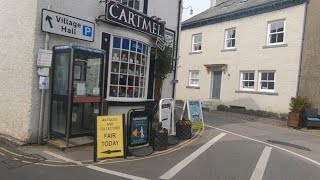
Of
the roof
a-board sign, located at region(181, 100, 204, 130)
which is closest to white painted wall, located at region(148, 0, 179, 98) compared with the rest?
a-board sign, located at region(181, 100, 204, 130)

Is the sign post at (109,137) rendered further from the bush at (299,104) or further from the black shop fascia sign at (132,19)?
the bush at (299,104)

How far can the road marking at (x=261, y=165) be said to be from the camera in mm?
7477

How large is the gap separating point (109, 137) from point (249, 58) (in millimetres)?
16486

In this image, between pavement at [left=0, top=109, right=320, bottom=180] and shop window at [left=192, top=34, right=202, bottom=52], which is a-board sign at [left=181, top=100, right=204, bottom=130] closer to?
pavement at [left=0, top=109, right=320, bottom=180]

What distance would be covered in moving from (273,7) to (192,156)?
1539cm

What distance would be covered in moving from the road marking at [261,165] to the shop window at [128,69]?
15.1 ft

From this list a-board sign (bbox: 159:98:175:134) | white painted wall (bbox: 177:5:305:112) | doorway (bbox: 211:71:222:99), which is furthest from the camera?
doorway (bbox: 211:71:222:99)

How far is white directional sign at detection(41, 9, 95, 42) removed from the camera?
897 cm

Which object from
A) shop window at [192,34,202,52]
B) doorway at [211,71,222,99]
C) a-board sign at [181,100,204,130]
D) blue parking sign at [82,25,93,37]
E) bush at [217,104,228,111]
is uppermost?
shop window at [192,34,202,52]

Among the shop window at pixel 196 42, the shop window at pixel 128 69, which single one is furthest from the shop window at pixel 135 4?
the shop window at pixel 196 42

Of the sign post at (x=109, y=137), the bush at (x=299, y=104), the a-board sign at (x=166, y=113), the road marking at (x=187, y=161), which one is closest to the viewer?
Result: the road marking at (x=187, y=161)

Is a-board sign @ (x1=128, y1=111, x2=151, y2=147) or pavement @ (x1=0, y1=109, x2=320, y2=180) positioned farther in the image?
a-board sign @ (x1=128, y1=111, x2=151, y2=147)

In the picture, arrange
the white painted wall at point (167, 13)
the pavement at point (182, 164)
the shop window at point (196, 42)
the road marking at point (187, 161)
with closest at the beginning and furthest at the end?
1. the pavement at point (182, 164)
2. the road marking at point (187, 161)
3. the white painted wall at point (167, 13)
4. the shop window at point (196, 42)

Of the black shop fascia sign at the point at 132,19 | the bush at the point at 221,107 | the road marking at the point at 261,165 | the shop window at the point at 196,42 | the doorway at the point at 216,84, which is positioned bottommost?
the road marking at the point at 261,165
